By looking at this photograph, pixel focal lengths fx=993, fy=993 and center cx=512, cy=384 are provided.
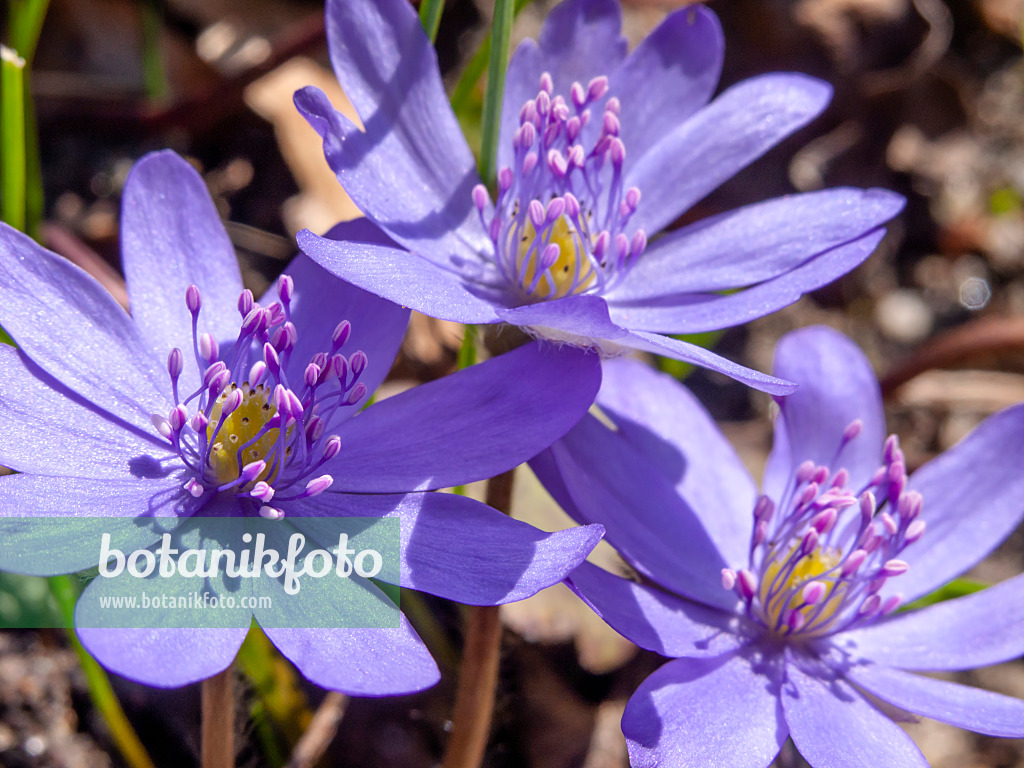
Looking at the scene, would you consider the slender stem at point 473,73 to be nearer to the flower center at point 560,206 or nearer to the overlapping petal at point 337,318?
the flower center at point 560,206

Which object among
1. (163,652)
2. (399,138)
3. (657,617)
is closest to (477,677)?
(657,617)

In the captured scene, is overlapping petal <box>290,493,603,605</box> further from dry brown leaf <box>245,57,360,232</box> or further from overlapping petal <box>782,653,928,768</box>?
dry brown leaf <box>245,57,360,232</box>

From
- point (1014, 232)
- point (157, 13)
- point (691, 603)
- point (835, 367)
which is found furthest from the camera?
point (1014, 232)

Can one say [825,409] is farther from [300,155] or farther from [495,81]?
[300,155]

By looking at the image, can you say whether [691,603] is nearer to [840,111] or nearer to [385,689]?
[385,689]

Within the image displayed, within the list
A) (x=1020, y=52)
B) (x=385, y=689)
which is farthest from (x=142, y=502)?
(x=1020, y=52)
